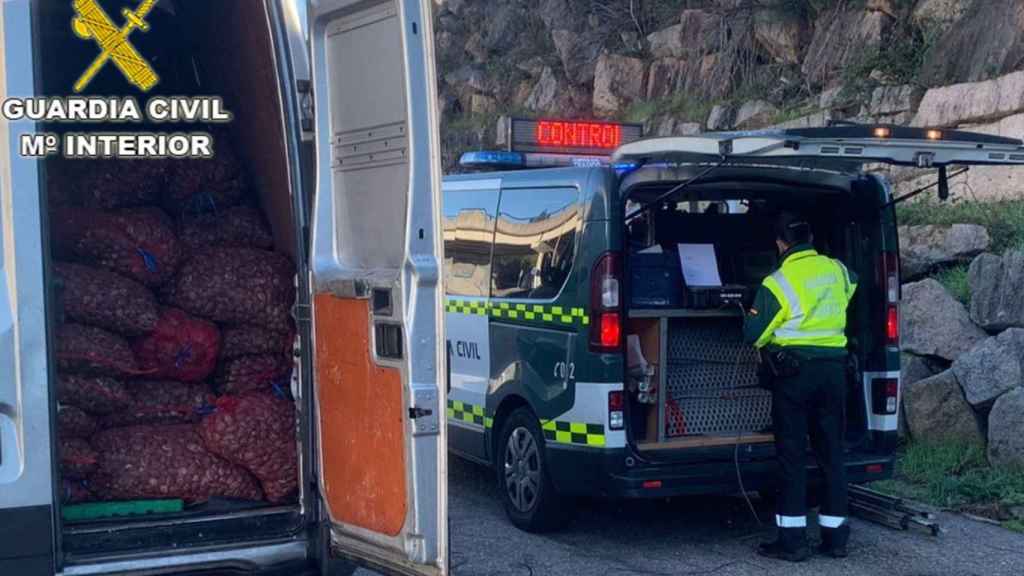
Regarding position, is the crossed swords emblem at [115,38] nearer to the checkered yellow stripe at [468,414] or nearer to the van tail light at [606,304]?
the van tail light at [606,304]

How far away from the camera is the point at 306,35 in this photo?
4.84 meters

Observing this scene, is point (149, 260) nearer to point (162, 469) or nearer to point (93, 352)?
point (93, 352)

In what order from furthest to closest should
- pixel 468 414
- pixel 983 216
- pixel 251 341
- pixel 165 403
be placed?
pixel 983 216
pixel 468 414
pixel 251 341
pixel 165 403

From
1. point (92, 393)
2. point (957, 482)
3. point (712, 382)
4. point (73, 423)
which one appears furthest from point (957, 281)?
point (73, 423)

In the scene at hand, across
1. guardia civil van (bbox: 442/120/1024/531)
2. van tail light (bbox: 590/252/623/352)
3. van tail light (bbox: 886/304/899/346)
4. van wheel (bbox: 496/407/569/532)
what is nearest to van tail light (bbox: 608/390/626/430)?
guardia civil van (bbox: 442/120/1024/531)

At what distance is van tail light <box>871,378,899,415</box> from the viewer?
23.5ft

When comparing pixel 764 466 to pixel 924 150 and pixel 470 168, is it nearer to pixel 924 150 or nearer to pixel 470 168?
pixel 924 150

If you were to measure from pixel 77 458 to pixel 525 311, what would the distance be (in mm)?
3079

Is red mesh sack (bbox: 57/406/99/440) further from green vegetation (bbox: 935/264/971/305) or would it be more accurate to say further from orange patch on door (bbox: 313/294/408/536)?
green vegetation (bbox: 935/264/971/305)

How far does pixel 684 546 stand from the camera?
7145 mm

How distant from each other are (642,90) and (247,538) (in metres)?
14.3

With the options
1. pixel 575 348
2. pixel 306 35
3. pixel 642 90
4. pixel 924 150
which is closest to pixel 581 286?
pixel 575 348

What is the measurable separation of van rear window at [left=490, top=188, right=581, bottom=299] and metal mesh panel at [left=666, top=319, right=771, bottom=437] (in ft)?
2.66

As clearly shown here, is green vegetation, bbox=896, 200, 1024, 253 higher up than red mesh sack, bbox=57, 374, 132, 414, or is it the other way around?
green vegetation, bbox=896, 200, 1024, 253
